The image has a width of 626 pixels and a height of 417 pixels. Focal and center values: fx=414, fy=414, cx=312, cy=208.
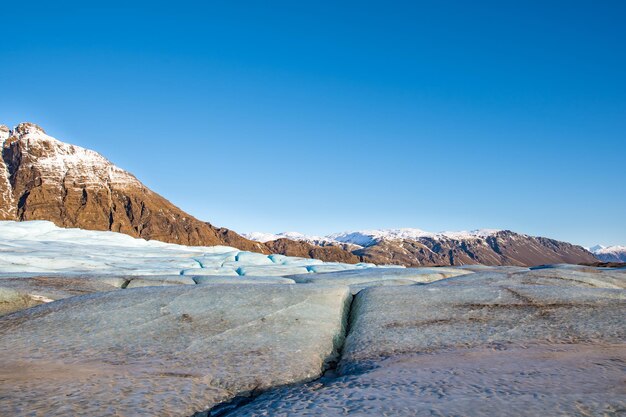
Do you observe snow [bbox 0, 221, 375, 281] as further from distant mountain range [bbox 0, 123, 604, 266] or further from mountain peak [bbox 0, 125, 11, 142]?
mountain peak [bbox 0, 125, 11, 142]

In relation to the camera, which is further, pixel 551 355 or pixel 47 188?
pixel 47 188

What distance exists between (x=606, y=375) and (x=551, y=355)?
0.68 meters

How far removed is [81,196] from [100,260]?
511 feet

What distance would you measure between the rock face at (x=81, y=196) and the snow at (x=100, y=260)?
120 metres

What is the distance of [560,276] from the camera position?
33.6 ft

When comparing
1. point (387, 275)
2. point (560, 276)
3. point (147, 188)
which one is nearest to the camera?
point (560, 276)

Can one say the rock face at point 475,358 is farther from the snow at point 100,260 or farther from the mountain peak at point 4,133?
the mountain peak at point 4,133

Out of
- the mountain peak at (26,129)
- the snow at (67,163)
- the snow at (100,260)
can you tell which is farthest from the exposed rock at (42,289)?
the mountain peak at (26,129)

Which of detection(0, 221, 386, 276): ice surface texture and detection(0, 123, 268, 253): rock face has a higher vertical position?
detection(0, 123, 268, 253): rock face

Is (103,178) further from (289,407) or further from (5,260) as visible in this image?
(289,407)

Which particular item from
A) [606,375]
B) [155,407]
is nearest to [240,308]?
[155,407]

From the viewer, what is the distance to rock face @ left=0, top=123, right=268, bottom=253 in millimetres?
148750

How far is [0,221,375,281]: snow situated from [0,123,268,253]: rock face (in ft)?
394

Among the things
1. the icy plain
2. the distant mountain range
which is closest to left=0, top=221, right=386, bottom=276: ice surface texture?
the icy plain
